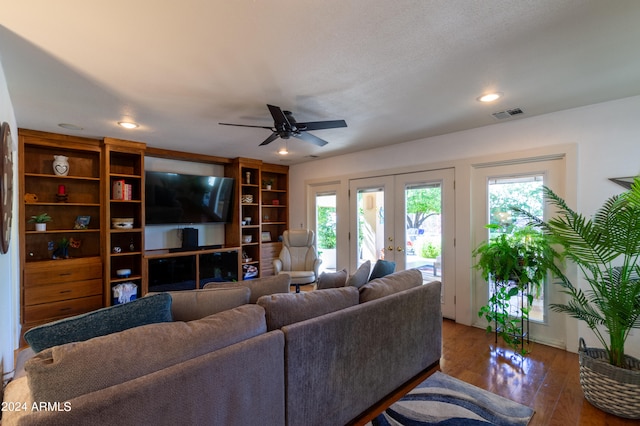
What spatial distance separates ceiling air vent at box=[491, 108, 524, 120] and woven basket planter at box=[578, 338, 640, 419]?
2.16m

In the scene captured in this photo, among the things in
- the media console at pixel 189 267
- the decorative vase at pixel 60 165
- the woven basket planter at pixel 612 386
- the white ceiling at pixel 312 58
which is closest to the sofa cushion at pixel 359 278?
the white ceiling at pixel 312 58

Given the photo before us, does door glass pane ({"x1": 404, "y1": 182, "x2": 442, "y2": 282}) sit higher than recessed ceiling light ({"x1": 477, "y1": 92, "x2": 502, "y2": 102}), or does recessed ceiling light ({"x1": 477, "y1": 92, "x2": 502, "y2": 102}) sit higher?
recessed ceiling light ({"x1": 477, "y1": 92, "x2": 502, "y2": 102})

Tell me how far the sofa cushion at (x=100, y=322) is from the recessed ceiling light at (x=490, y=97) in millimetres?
2793

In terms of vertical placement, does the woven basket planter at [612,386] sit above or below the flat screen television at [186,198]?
below

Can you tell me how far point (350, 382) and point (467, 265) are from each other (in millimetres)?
2342

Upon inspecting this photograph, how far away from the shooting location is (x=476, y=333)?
3.21 metres

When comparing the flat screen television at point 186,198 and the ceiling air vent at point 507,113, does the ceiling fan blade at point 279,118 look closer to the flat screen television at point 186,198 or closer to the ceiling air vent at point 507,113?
the ceiling air vent at point 507,113

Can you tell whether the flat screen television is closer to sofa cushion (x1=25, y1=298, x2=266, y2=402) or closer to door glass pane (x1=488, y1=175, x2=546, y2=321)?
sofa cushion (x1=25, y1=298, x2=266, y2=402)

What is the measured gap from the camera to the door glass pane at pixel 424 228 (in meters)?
3.77

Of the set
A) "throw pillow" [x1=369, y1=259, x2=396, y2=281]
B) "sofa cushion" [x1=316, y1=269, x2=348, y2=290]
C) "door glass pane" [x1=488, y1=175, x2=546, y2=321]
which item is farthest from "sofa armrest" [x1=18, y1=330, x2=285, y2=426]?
"door glass pane" [x1=488, y1=175, x2=546, y2=321]

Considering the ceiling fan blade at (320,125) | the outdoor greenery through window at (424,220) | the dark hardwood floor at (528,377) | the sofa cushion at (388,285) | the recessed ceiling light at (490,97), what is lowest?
the dark hardwood floor at (528,377)

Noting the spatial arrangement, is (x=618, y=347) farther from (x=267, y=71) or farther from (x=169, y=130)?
(x=169, y=130)

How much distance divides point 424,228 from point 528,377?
1935 mm

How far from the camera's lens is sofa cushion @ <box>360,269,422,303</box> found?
6.73 feet
